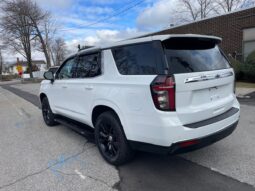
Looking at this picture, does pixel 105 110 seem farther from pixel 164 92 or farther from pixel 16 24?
pixel 16 24

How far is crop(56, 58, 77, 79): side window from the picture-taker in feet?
15.9

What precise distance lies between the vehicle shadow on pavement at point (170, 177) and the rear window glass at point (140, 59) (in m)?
1.46

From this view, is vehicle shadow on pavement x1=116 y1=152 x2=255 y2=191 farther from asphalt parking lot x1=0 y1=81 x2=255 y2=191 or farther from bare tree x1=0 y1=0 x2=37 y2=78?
bare tree x1=0 y1=0 x2=37 y2=78

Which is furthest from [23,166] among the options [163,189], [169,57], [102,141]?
[169,57]

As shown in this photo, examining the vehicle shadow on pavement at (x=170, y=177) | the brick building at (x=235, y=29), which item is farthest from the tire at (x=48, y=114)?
the brick building at (x=235, y=29)

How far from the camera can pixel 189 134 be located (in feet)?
9.36

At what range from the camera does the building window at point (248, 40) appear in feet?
46.8

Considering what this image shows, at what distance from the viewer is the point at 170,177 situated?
10.7ft

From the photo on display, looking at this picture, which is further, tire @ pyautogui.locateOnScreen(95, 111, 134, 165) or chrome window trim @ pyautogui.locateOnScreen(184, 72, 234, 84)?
tire @ pyautogui.locateOnScreen(95, 111, 134, 165)

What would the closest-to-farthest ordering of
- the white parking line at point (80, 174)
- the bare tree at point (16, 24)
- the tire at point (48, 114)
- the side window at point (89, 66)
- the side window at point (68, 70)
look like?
the white parking line at point (80, 174) → the side window at point (89, 66) → the side window at point (68, 70) → the tire at point (48, 114) → the bare tree at point (16, 24)

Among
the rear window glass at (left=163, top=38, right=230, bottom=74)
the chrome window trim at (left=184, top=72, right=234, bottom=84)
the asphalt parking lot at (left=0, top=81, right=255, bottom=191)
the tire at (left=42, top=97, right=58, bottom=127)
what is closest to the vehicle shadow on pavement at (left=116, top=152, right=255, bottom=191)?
the asphalt parking lot at (left=0, top=81, right=255, bottom=191)

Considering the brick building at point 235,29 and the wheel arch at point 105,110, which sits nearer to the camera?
the wheel arch at point 105,110

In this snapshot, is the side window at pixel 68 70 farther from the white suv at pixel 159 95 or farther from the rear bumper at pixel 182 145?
the rear bumper at pixel 182 145

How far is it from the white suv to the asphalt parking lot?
378 mm
